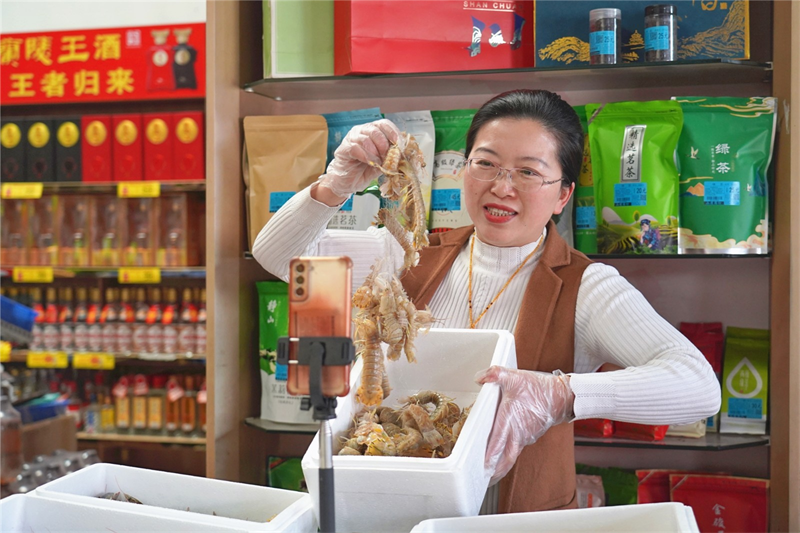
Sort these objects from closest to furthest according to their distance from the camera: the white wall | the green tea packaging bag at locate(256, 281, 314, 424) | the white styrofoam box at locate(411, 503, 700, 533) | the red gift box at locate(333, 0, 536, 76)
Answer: the white styrofoam box at locate(411, 503, 700, 533)
the red gift box at locate(333, 0, 536, 76)
the green tea packaging bag at locate(256, 281, 314, 424)
the white wall

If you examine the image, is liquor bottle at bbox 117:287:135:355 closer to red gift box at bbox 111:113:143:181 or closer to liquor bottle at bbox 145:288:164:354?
liquor bottle at bbox 145:288:164:354

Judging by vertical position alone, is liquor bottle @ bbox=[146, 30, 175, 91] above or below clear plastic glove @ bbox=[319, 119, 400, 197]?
above

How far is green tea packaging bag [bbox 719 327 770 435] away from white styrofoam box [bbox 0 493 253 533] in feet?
6.18

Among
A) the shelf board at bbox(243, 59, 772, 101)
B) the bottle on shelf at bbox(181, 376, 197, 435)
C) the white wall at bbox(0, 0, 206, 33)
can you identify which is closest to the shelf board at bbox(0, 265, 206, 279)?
the bottle on shelf at bbox(181, 376, 197, 435)

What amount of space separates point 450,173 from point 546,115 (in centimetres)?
72

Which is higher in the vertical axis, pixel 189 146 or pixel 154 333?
pixel 189 146

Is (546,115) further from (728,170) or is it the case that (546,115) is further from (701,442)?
(701,442)

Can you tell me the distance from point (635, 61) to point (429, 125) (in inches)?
27.6

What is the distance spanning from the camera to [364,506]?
0.89 metres

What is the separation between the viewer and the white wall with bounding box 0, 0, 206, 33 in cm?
403

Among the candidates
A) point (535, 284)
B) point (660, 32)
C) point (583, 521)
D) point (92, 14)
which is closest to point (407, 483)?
point (583, 521)

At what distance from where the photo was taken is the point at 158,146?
3.49 meters

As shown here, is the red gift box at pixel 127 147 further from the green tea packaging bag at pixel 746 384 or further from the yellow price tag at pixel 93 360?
the green tea packaging bag at pixel 746 384

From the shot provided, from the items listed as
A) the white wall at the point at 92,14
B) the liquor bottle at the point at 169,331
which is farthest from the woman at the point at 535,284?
the white wall at the point at 92,14
